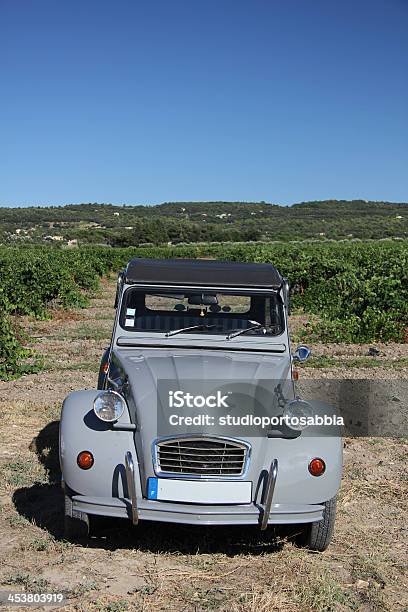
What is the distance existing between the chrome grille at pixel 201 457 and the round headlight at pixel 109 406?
36 cm

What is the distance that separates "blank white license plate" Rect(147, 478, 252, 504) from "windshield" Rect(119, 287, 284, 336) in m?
1.60

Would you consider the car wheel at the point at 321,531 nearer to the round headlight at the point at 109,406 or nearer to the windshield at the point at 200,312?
the round headlight at the point at 109,406

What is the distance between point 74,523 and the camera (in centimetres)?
452

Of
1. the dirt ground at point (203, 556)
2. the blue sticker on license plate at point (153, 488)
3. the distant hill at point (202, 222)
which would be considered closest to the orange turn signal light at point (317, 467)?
the dirt ground at point (203, 556)

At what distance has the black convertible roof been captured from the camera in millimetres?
5719

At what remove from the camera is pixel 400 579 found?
432 cm

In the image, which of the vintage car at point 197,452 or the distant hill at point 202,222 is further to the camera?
the distant hill at point 202,222

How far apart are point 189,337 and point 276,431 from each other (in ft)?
4.45

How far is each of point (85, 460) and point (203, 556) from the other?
0.99m

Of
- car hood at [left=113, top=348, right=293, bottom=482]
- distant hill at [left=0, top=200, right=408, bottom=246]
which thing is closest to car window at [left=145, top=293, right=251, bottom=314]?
car hood at [left=113, top=348, right=293, bottom=482]

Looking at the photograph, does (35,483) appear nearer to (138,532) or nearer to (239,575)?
(138,532)

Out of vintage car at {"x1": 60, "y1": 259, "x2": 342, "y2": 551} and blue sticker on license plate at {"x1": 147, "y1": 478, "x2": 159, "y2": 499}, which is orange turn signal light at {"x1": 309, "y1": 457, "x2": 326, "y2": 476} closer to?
vintage car at {"x1": 60, "y1": 259, "x2": 342, "y2": 551}

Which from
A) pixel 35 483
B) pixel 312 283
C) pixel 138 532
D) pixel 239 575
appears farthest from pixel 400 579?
pixel 312 283

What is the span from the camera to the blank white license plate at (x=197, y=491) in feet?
13.9
